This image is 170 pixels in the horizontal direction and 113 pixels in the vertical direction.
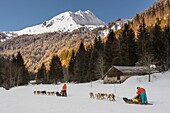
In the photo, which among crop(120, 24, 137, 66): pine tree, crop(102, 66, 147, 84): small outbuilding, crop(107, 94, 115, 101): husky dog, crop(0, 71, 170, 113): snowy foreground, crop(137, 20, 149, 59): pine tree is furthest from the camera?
crop(120, 24, 137, 66): pine tree

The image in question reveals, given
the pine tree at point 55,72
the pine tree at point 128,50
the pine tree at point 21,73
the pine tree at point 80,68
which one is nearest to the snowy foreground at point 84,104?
the pine tree at point 128,50

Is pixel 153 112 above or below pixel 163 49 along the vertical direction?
below

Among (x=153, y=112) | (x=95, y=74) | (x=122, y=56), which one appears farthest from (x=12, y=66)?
(x=153, y=112)

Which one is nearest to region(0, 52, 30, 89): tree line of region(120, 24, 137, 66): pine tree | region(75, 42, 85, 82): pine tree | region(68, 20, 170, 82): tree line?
region(75, 42, 85, 82): pine tree

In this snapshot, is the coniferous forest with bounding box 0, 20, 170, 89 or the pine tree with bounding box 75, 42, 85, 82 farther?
the pine tree with bounding box 75, 42, 85, 82

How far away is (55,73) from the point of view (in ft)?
314

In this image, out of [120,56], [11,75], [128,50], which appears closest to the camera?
[120,56]

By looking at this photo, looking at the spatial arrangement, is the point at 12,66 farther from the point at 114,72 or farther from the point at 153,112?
the point at 153,112

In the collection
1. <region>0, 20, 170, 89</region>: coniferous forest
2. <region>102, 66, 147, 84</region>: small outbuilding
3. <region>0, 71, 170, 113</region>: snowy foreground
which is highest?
<region>0, 20, 170, 89</region>: coniferous forest

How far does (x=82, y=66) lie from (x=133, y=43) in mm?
22246

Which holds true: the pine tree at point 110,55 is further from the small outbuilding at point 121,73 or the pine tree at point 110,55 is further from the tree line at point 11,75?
the tree line at point 11,75

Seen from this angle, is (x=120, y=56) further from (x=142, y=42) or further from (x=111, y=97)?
(x=111, y=97)

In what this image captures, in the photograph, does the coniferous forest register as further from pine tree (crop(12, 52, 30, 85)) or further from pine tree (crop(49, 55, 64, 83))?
pine tree (crop(49, 55, 64, 83))

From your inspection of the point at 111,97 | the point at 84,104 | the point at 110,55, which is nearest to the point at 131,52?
the point at 110,55
